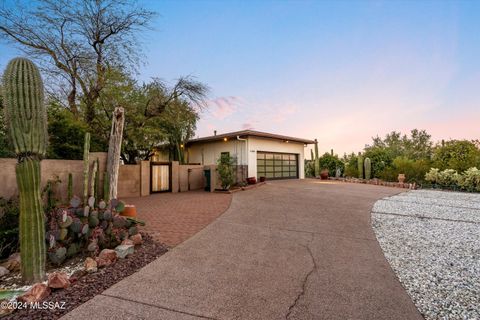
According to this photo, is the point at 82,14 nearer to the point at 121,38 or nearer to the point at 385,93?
the point at 121,38

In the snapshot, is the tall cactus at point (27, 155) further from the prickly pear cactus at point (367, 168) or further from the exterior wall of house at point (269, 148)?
the prickly pear cactus at point (367, 168)

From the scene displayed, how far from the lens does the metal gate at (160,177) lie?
11172 millimetres

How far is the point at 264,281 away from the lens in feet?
10.3

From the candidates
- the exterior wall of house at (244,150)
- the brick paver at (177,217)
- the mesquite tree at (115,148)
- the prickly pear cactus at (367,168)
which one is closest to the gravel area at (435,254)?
the brick paver at (177,217)

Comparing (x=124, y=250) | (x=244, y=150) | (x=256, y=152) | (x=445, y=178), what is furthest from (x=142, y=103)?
(x=445, y=178)

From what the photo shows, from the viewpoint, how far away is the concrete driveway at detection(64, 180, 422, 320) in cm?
248

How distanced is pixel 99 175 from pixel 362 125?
53.7ft

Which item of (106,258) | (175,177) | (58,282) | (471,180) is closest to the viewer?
(58,282)

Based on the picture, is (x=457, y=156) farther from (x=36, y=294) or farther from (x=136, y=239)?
(x=36, y=294)

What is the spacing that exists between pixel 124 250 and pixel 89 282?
80 centimetres

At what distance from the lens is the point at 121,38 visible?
9.91m

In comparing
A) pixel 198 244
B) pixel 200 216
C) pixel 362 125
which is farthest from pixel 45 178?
pixel 362 125

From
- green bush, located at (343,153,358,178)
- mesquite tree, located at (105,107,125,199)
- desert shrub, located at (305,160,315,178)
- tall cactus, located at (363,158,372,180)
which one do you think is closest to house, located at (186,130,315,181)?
desert shrub, located at (305,160,315,178)

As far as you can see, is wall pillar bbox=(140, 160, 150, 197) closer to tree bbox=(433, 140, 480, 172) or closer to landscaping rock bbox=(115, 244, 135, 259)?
landscaping rock bbox=(115, 244, 135, 259)
